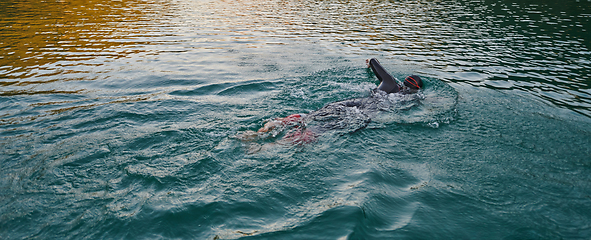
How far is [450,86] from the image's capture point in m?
10.2

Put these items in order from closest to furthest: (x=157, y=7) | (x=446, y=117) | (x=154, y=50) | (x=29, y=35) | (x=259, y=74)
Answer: (x=446, y=117)
(x=259, y=74)
(x=154, y=50)
(x=29, y=35)
(x=157, y=7)

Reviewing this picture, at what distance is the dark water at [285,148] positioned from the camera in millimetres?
4527

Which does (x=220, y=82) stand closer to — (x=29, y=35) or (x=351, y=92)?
(x=351, y=92)

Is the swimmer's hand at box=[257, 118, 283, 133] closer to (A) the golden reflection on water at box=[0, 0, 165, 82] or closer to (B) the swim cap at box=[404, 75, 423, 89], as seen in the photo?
(B) the swim cap at box=[404, 75, 423, 89]

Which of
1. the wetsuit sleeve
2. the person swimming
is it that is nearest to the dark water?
the person swimming

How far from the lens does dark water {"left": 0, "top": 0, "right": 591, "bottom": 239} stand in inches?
178

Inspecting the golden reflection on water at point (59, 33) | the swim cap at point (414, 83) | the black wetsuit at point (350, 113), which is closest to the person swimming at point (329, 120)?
the black wetsuit at point (350, 113)

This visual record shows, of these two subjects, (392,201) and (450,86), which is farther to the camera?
(450,86)

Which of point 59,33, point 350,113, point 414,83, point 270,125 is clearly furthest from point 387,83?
point 59,33

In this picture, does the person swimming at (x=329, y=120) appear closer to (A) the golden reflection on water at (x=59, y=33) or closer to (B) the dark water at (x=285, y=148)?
(B) the dark water at (x=285, y=148)

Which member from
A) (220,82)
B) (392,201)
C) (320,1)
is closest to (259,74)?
(220,82)

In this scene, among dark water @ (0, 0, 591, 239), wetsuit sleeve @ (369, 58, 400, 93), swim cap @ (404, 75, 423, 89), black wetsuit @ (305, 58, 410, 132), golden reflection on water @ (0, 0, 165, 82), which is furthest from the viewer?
golden reflection on water @ (0, 0, 165, 82)

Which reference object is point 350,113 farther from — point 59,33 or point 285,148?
point 59,33

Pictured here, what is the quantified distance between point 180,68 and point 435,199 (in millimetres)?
10651
